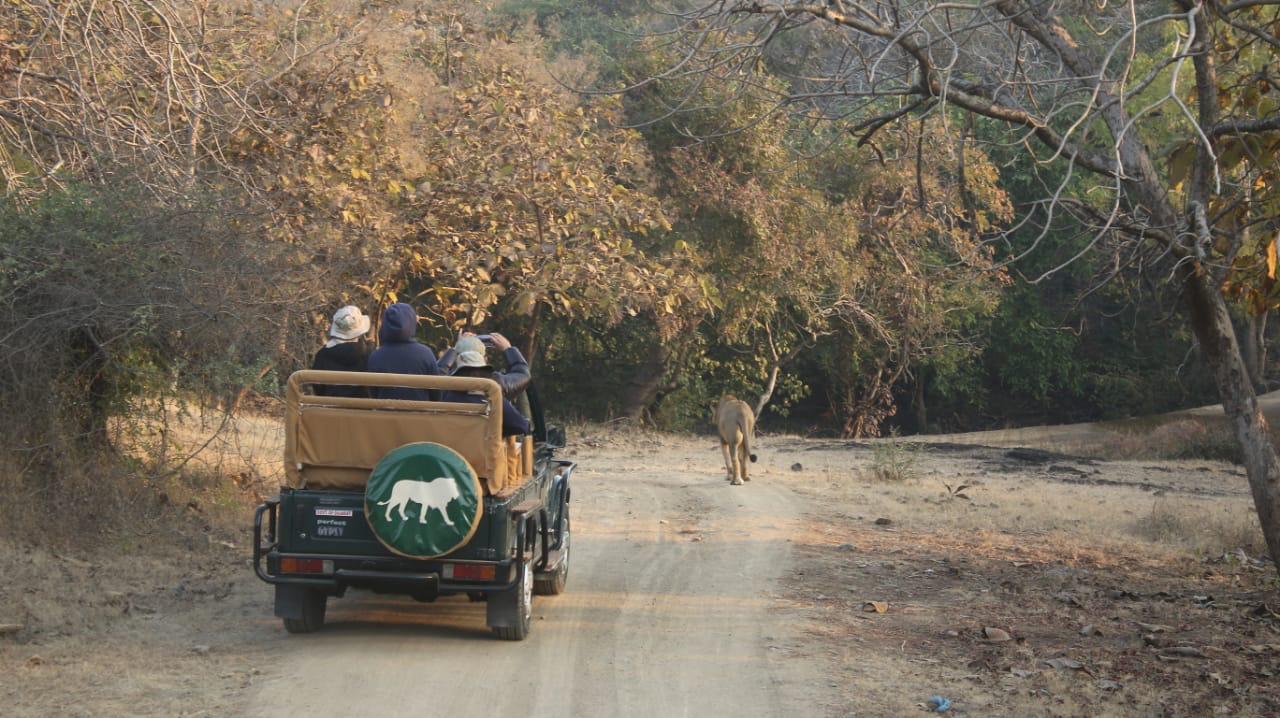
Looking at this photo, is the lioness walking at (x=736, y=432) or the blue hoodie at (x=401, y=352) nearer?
the blue hoodie at (x=401, y=352)

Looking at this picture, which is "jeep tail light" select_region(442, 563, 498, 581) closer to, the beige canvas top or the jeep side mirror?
the beige canvas top

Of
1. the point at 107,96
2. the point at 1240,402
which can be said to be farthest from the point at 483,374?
the point at 1240,402

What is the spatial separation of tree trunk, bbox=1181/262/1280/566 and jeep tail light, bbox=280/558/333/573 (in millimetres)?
6779

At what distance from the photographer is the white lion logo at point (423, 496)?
23.3ft

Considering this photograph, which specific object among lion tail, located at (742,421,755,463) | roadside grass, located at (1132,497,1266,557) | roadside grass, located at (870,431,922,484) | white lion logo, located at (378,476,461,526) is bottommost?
roadside grass, located at (1132,497,1266,557)

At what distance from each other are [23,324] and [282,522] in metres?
3.67

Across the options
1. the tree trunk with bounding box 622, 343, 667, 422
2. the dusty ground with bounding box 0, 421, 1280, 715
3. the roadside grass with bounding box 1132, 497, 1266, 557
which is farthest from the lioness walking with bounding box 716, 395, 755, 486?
the tree trunk with bounding box 622, 343, 667, 422

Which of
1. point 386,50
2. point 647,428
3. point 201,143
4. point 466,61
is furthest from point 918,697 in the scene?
point 647,428

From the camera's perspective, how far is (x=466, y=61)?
17.7 metres

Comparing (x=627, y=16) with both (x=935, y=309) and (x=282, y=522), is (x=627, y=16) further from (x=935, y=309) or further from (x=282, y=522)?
(x=282, y=522)

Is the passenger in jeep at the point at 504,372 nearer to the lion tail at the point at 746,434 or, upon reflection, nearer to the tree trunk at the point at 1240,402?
the tree trunk at the point at 1240,402

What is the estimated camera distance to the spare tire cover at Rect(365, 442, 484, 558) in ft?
23.3

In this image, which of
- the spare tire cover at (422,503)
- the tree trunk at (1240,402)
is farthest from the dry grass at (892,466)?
the spare tire cover at (422,503)

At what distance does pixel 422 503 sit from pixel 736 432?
377 inches
